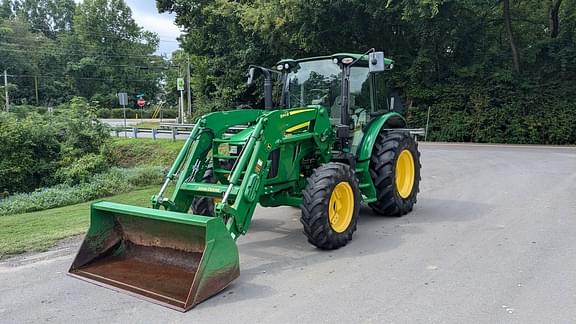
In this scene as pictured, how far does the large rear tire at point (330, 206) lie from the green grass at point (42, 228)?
352cm

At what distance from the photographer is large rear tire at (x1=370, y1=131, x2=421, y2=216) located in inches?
280

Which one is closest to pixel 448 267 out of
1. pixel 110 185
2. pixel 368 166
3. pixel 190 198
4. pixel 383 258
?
pixel 383 258

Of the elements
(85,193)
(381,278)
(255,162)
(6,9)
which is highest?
(6,9)

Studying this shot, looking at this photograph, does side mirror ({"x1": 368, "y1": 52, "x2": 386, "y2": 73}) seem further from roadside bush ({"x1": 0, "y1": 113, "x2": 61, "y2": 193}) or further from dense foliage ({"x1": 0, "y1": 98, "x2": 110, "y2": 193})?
roadside bush ({"x1": 0, "y1": 113, "x2": 61, "y2": 193})

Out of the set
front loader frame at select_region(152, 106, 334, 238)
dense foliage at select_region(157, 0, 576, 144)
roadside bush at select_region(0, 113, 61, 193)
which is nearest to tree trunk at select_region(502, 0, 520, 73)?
dense foliage at select_region(157, 0, 576, 144)

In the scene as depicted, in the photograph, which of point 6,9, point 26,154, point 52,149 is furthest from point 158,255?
point 6,9

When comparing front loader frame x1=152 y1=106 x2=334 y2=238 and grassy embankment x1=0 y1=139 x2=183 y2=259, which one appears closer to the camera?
front loader frame x1=152 y1=106 x2=334 y2=238

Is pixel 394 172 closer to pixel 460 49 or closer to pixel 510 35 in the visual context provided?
pixel 510 35

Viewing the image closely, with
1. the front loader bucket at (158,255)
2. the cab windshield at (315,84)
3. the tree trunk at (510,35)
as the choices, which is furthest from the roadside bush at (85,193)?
the tree trunk at (510,35)

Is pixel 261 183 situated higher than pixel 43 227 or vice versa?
pixel 261 183

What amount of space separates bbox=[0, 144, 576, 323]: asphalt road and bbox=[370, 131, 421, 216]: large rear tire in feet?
0.83

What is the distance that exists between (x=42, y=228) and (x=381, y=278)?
5.54 meters

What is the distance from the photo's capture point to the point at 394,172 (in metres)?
7.19

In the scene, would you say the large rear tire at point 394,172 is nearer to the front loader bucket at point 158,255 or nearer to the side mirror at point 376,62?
the side mirror at point 376,62
